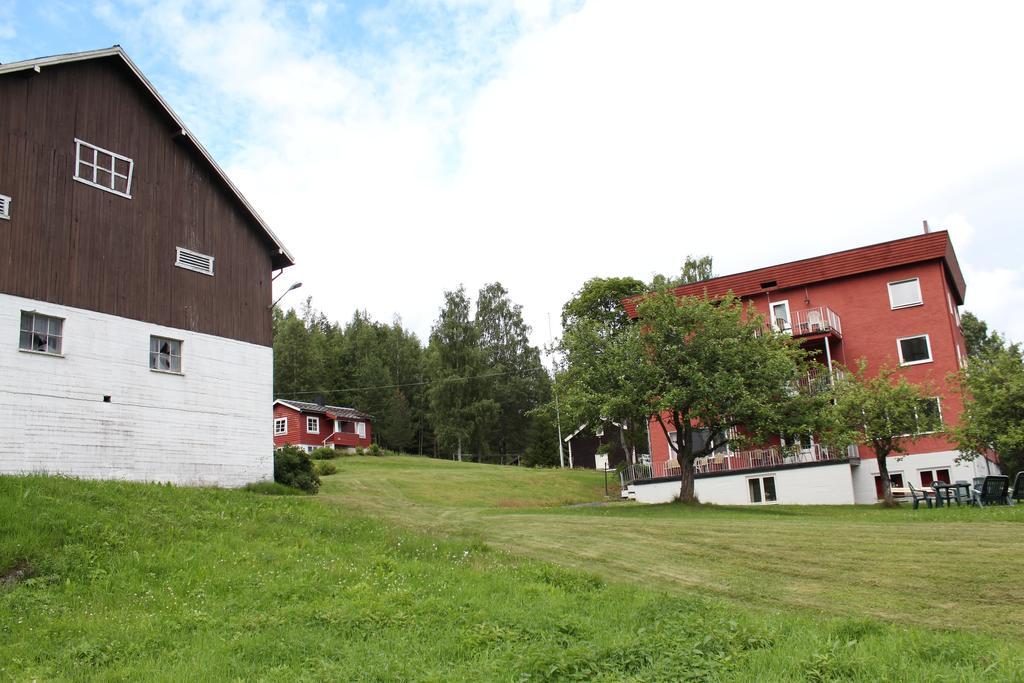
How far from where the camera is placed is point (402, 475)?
134 ft

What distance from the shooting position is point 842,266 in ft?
128

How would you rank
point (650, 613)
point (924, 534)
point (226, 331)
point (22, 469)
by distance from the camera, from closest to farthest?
1. point (650, 613)
2. point (924, 534)
3. point (22, 469)
4. point (226, 331)

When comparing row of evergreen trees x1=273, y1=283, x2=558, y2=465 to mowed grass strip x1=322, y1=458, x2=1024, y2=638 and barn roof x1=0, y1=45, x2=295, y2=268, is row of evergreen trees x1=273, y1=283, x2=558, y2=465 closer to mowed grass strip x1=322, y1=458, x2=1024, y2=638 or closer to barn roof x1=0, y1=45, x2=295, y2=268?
barn roof x1=0, y1=45, x2=295, y2=268

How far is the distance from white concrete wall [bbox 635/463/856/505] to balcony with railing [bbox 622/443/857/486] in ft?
1.17

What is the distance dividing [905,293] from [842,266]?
10.0 feet

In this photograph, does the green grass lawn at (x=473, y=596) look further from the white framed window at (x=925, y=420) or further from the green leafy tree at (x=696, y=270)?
the green leafy tree at (x=696, y=270)

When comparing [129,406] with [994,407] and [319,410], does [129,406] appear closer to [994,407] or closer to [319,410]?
[994,407]

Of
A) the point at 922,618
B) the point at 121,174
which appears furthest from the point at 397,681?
the point at 121,174

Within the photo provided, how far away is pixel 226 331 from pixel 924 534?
19.8m

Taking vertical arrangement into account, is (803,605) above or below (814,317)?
below

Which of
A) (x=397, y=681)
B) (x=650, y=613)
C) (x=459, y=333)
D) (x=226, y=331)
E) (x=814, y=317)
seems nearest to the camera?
(x=397, y=681)

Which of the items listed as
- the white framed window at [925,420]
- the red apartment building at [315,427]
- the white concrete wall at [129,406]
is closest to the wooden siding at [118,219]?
the white concrete wall at [129,406]

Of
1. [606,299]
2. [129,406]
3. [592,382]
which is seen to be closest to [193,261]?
[129,406]

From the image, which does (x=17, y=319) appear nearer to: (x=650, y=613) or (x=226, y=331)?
(x=226, y=331)
